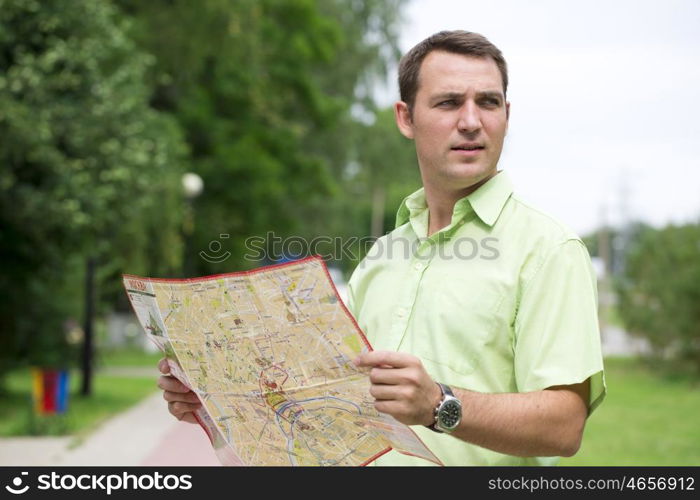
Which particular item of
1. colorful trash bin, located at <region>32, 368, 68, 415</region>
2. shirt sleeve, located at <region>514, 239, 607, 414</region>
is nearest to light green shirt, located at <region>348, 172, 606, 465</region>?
shirt sleeve, located at <region>514, 239, 607, 414</region>

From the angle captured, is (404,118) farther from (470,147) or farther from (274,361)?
(274,361)

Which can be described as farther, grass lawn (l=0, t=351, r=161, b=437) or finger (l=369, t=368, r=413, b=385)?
grass lawn (l=0, t=351, r=161, b=437)

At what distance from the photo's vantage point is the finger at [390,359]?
5.99 ft

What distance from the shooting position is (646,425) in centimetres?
1430

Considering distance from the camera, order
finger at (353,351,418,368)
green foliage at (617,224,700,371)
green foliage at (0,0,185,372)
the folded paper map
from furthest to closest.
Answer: green foliage at (617,224,700,371)
green foliage at (0,0,185,372)
the folded paper map
finger at (353,351,418,368)

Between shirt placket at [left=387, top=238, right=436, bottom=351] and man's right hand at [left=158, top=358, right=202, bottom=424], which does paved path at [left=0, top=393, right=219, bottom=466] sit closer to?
man's right hand at [left=158, top=358, right=202, bottom=424]

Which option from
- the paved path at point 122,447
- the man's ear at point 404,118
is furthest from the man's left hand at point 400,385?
the paved path at point 122,447

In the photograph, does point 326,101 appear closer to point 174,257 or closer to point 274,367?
point 174,257

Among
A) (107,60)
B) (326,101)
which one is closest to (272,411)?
(107,60)

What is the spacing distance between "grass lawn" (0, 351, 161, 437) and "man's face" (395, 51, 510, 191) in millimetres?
10801

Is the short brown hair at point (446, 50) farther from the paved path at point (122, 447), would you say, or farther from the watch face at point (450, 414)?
the paved path at point (122, 447)

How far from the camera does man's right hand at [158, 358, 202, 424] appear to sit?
2.40 m

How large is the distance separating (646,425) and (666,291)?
816 cm

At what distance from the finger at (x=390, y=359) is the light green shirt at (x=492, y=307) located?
350mm
